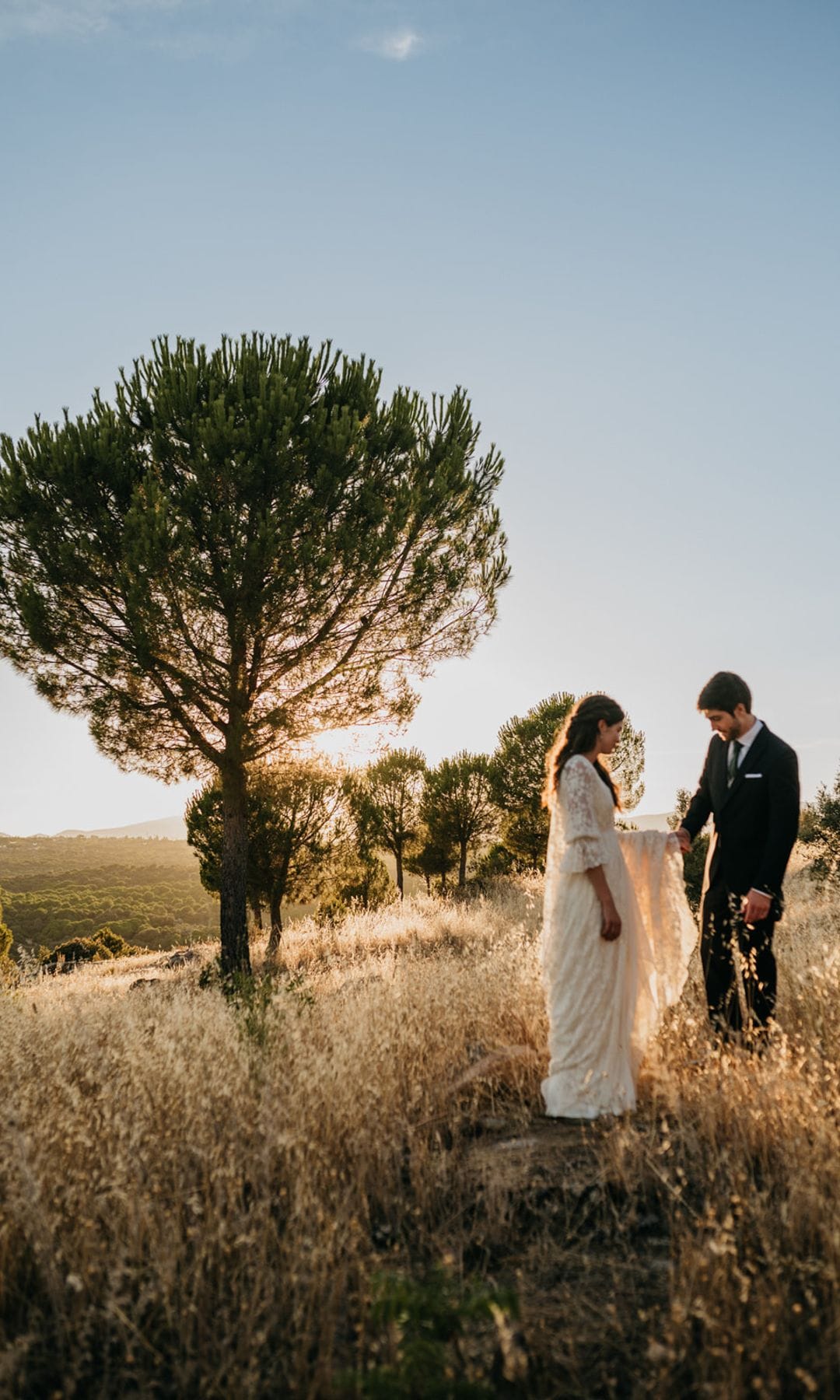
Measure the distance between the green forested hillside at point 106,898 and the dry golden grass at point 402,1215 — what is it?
23.3 meters

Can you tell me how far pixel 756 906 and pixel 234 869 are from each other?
834cm

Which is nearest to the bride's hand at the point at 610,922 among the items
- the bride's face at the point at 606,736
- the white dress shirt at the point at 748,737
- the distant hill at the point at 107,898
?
the bride's face at the point at 606,736

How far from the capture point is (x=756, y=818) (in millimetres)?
4258

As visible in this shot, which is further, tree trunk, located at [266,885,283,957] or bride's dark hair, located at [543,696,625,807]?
tree trunk, located at [266,885,283,957]

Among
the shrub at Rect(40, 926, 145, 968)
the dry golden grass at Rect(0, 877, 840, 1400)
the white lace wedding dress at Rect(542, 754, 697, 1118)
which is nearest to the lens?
the dry golden grass at Rect(0, 877, 840, 1400)

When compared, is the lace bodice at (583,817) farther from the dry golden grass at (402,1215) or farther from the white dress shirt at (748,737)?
the dry golden grass at (402,1215)

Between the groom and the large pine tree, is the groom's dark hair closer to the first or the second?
the groom

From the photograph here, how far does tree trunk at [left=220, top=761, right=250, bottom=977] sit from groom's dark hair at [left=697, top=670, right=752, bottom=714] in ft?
25.7

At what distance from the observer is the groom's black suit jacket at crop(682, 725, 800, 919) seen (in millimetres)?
4055

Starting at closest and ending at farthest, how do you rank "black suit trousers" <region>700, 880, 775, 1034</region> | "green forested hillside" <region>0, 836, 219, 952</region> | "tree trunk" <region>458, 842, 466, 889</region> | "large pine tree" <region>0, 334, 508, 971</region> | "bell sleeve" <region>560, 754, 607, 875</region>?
"bell sleeve" <region>560, 754, 607, 875</region>
"black suit trousers" <region>700, 880, 775, 1034</region>
"large pine tree" <region>0, 334, 508, 971</region>
"tree trunk" <region>458, 842, 466, 889</region>
"green forested hillside" <region>0, 836, 219, 952</region>

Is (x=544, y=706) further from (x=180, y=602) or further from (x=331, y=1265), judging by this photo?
(x=331, y=1265)

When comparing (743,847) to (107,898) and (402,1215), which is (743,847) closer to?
(402,1215)

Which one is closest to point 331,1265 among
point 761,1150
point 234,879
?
point 761,1150

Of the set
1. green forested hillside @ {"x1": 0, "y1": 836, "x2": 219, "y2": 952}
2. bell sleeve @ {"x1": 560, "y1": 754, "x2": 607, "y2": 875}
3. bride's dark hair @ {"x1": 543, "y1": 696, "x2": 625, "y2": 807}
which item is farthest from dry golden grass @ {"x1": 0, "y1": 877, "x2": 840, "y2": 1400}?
green forested hillside @ {"x1": 0, "y1": 836, "x2": 219, "y2": 952}
